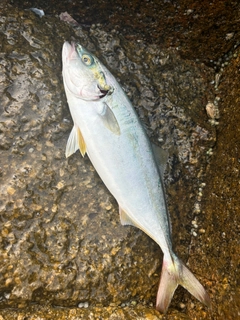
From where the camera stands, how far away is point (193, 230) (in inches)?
118

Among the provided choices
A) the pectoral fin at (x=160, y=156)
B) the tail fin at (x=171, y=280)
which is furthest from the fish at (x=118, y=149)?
the pectoral fin at (x=160, y=156)

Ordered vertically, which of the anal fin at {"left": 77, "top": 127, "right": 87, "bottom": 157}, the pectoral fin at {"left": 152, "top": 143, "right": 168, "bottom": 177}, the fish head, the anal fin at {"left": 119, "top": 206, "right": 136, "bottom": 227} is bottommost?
the anal fin at {"left": 119, "top": 206, "right": 136, "bottom": 227}

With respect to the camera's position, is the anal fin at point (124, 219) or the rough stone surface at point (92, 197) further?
the anal fin at point (124, 219)

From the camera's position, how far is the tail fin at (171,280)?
8.61ft

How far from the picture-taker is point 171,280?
8.66ft

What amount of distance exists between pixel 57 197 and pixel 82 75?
102 centimetres

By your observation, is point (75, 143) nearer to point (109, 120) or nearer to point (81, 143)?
point (81, 143)

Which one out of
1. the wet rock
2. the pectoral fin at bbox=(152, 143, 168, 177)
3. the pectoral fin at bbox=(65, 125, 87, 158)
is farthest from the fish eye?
the pectoral fin at bbox=(152, 143, 168, 177)

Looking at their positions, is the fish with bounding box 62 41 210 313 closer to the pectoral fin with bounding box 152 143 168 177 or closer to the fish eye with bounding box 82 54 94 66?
the fish eye with bounding box 82 54 94 66

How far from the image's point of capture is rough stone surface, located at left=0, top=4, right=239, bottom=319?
2539 mm

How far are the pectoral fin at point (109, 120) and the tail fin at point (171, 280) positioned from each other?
114 centimetres

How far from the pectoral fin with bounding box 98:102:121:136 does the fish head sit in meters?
0.12

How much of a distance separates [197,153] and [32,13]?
1978mm

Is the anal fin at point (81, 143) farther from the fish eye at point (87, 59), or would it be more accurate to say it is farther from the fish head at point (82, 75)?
the fish eye at point (87, 59)
